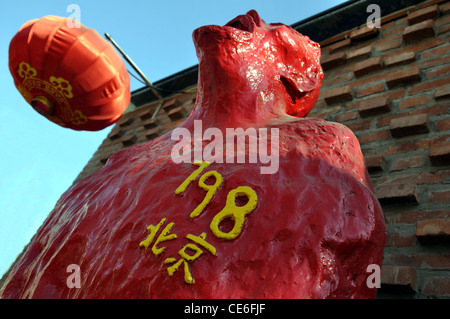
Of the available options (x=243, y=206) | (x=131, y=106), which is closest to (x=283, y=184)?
(x=243, y=206)

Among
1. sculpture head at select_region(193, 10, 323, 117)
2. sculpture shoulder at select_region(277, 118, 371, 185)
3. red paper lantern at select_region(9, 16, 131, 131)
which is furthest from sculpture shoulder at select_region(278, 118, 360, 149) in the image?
red paper lantern at select_region(9, 16, 131, 131)

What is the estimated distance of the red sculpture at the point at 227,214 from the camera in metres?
0.82

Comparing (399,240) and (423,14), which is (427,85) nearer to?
(423,14)

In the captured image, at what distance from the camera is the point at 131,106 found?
14.0 feet

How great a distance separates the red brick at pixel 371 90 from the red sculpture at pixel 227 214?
1070 mm

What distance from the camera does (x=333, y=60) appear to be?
2.71 m

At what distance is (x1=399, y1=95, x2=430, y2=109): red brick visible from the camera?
1999 mm

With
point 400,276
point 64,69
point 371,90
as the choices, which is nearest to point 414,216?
point 400,276

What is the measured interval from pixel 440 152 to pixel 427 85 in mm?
532

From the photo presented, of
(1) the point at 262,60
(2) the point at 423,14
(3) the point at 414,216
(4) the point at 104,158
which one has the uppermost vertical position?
(1) the point at 262,60

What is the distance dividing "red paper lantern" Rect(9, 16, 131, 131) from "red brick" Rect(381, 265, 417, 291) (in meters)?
2.12
